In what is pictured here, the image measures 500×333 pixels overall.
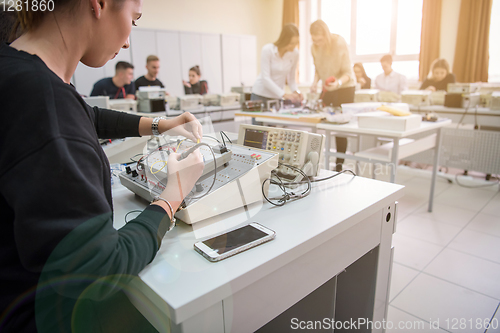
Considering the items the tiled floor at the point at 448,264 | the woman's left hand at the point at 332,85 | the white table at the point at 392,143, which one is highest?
the woman's left hand at the point at 332,85

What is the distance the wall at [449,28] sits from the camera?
5.41 meters

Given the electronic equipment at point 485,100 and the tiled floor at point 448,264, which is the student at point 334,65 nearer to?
the tiled floor at point 448,264

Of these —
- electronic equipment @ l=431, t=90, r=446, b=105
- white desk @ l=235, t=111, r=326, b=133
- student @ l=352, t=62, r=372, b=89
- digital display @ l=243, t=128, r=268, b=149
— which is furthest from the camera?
student @ l=352, t=62, r=372, b=89

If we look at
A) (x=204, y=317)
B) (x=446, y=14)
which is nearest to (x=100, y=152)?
(x=204, y=317)

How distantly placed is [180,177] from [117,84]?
13.2 ft

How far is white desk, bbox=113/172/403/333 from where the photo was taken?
0.61 meters

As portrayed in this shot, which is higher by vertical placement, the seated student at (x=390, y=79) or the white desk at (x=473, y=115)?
the seated student at (x=390, y=79)

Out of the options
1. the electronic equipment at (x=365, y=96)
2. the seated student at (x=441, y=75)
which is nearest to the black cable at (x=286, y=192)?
the electronic equipment at (x=365, y=96)

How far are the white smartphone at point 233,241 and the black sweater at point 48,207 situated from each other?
0.47 feet

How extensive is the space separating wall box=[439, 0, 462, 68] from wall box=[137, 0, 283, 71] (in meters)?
3.75

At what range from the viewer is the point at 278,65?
347 cm

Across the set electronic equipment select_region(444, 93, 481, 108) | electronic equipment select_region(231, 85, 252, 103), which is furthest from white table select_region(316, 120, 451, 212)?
electronic equipment select_region(231, 85, 252, 103)

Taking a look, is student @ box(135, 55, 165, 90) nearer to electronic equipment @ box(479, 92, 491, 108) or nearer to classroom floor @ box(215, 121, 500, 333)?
classroom floor @ box(215, 121, 500, 333)

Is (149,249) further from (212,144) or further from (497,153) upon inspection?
(497,153)
